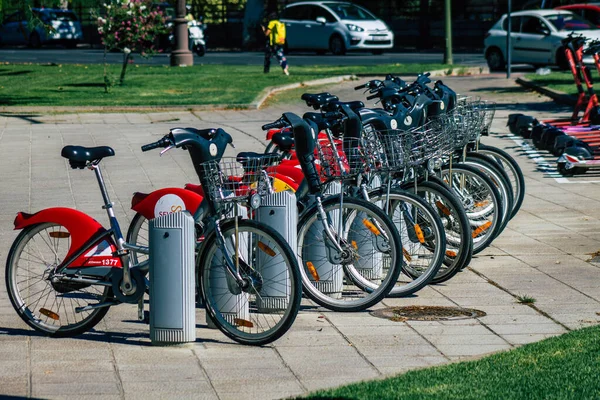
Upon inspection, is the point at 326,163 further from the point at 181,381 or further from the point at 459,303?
the point at 181,381

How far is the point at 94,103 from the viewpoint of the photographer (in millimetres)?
19984

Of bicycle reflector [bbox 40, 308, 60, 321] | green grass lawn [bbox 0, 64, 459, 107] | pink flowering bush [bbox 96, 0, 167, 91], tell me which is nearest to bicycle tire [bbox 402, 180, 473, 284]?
bicycle reflector [bbox 40, 308, 60, 321]

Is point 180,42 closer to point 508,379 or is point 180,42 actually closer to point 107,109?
point 107,109

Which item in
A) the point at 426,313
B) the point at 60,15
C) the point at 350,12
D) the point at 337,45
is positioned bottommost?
the point at 426,313

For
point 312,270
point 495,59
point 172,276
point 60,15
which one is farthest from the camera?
point 60,15

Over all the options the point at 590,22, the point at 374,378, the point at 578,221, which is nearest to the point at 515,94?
the point at 590,22

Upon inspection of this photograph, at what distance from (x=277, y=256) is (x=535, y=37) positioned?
75.1 ft

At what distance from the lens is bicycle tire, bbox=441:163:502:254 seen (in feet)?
28.3

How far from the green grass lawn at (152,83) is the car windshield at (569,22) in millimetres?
2843

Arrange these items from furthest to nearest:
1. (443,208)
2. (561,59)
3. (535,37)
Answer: (535,37) → (561,59) → (443,208)

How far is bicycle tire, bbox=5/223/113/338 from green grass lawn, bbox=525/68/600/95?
15363 mm

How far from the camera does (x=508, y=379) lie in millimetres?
5492

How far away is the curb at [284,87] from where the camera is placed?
66.1 ft

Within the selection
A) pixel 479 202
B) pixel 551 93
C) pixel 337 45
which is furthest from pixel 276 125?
pixel 337 45
